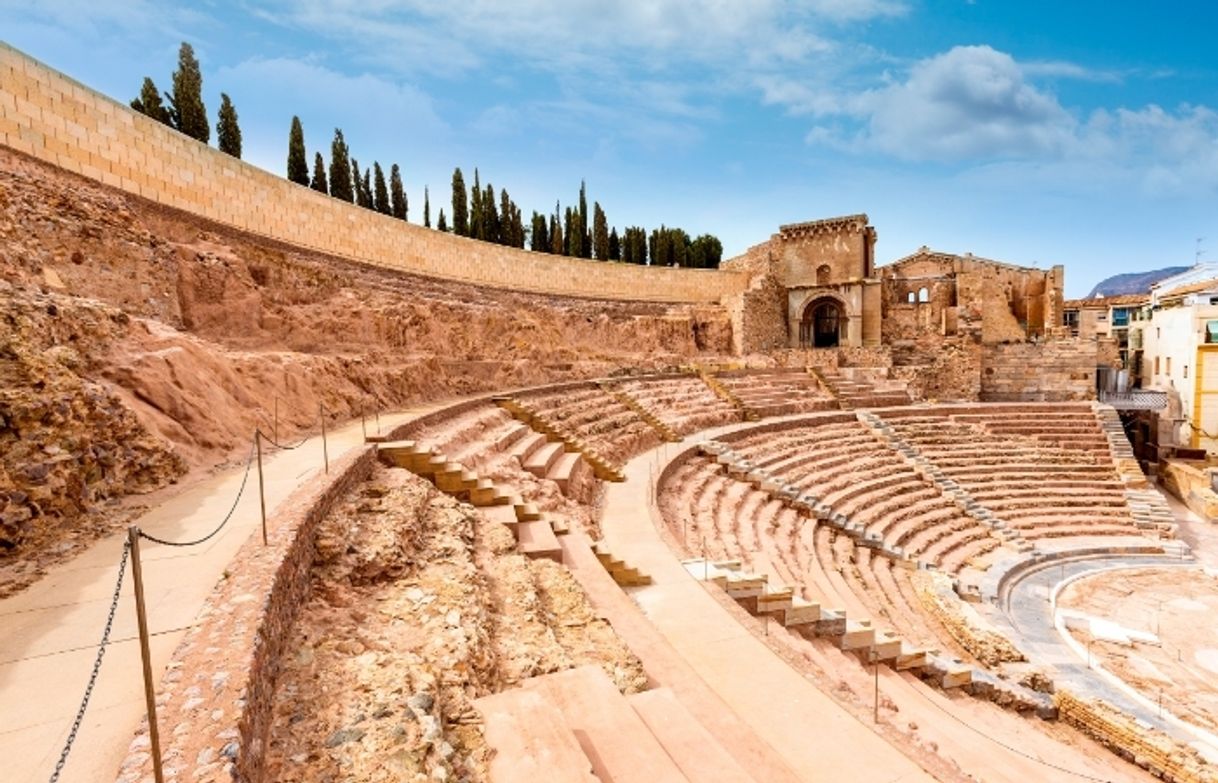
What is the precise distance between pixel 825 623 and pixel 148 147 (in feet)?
49.0

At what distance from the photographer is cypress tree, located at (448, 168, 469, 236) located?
26688 millimetres

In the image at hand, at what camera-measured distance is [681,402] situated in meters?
19.4

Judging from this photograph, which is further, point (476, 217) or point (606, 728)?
point (476, 217)

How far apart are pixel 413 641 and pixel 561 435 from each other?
902 cm

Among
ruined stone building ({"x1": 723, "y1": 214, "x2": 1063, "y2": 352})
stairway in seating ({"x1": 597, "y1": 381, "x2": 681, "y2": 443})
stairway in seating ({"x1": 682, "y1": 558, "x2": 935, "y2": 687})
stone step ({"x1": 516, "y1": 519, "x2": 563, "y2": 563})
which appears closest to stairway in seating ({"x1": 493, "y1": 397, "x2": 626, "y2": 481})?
stairway in seating ({"x1": 597, "y1": 381, "x2": 681, "y2": 443})

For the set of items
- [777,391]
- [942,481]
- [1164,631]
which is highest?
[777,391]

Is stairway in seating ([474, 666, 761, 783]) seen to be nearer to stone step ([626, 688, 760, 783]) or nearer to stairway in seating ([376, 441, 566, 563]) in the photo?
stone step ([626, 688, 760, 783])

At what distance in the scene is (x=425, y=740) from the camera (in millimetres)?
3336

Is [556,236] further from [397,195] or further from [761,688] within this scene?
[761,688]

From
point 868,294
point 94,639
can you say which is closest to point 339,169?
point 94,639

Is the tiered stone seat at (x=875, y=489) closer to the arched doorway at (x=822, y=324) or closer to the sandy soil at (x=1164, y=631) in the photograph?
the sandy soil at (x=1164, y=631)

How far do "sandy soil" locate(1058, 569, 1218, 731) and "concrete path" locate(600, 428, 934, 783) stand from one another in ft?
24.9

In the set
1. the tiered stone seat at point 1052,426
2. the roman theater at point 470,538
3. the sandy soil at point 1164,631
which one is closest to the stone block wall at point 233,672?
the roman theater at point 470,538

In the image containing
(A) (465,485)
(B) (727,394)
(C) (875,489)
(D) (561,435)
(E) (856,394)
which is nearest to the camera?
(A) (465,485)
